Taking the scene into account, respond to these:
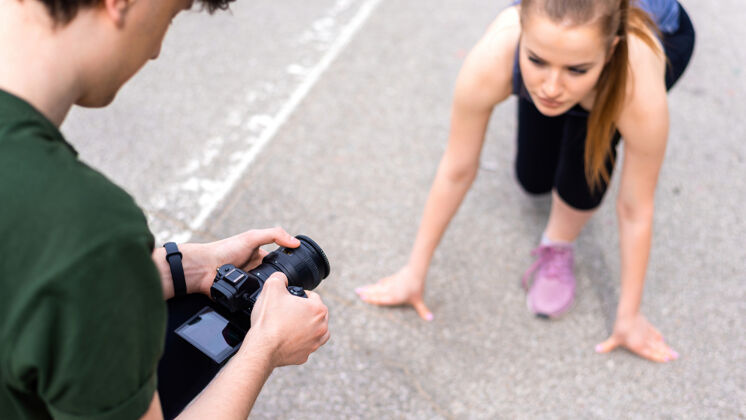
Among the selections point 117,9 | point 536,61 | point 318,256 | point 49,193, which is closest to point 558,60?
point 536,61

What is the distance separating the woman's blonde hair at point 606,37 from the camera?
196cm

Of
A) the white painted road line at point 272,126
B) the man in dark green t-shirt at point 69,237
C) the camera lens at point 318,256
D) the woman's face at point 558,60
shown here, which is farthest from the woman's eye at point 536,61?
the white painted road line at point 272,126

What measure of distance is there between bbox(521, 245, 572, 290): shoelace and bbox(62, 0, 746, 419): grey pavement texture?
0.07 metres

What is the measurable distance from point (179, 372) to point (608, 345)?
1.70 metres

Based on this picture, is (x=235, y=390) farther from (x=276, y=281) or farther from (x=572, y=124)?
(x=572, y=124)

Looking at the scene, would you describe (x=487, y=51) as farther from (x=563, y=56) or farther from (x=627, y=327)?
(x=627, y=327)

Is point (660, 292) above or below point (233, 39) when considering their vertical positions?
below

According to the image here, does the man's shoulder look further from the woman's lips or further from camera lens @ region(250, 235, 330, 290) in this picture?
the woman's lips

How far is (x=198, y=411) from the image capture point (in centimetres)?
137

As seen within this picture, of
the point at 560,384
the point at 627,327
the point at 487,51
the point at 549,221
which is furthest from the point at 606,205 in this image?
the point at 487,51

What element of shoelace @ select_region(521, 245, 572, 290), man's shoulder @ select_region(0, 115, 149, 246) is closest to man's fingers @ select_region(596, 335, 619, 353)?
shoelace @ select_region(521, 245, 572, 290)

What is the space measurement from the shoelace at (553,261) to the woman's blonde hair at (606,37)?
559 mm

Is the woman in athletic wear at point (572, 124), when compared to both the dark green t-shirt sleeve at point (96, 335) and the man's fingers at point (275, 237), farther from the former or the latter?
the dark green t-shirt sleeve at point (96, 335)

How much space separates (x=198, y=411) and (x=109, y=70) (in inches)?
26.5
